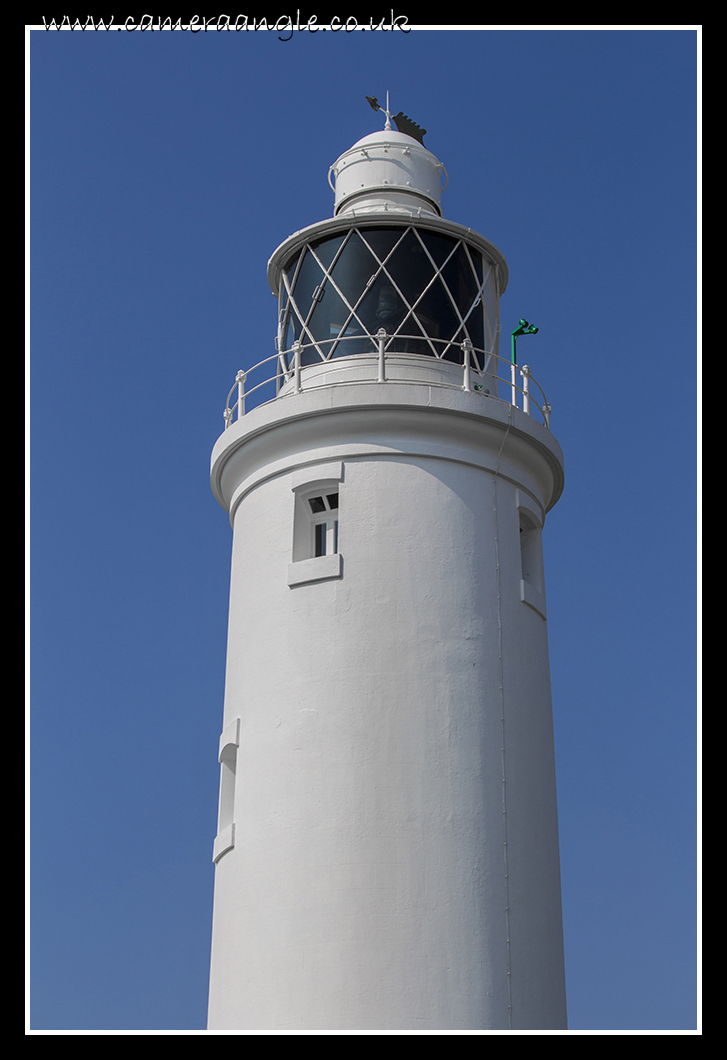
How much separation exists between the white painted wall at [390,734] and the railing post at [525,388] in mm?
475

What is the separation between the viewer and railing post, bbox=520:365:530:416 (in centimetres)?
1916

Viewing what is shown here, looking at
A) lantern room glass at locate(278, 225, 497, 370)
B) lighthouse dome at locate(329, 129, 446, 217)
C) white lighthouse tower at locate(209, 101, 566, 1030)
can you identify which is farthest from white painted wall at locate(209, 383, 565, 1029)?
lighthouse dome at locate(329, 129, 446, 217)

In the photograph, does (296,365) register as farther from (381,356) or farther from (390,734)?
(390,734)

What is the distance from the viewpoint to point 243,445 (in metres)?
18.8

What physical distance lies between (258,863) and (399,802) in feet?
6.34

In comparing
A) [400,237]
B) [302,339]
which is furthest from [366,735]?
[400,237]

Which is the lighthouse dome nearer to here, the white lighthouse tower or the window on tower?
the white lighthouse tower

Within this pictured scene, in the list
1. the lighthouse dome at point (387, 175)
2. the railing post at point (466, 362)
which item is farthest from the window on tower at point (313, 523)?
the lighthouse dome at point (387, 175)

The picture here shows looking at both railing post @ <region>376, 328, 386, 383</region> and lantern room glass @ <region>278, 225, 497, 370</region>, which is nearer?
railing post @ <region>376, 328, 386, 383</region>

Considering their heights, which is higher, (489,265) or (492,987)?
(489,265)

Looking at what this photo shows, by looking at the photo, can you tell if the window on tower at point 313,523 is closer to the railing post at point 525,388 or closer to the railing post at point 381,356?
the railing post at point 381,356

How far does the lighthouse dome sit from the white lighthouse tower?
0.74 m

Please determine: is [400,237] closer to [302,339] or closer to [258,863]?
[302,339]

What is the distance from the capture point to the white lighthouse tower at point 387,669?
15.7 metres
